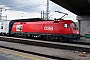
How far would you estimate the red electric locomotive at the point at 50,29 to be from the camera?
24.4 meters

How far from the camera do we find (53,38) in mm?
25609

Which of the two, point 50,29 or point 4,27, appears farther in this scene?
point 4,27

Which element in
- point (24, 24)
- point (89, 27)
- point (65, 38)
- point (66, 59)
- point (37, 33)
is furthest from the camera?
point (89, 27)

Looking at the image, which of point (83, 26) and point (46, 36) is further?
point (83, 26)

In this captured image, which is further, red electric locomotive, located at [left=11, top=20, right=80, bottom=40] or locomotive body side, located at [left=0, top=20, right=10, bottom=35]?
locomotive body side, located at [left=0, top=20, right=10, bottom=35]

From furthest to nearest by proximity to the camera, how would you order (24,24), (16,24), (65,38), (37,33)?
(16,24)
(24,24)
(37,33)
(65,38)

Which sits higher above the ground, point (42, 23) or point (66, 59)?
point (42, 23)

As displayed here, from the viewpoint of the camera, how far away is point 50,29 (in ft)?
86.8

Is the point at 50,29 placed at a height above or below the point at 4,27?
below

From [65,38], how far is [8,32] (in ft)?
49.0

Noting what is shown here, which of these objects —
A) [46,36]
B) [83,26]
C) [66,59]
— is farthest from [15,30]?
[83,26]

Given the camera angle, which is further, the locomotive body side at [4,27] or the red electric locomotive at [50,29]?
the locomotive body side at [4,27]

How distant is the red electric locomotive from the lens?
24.4m

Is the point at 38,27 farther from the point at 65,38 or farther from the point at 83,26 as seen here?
the point at 83,26
